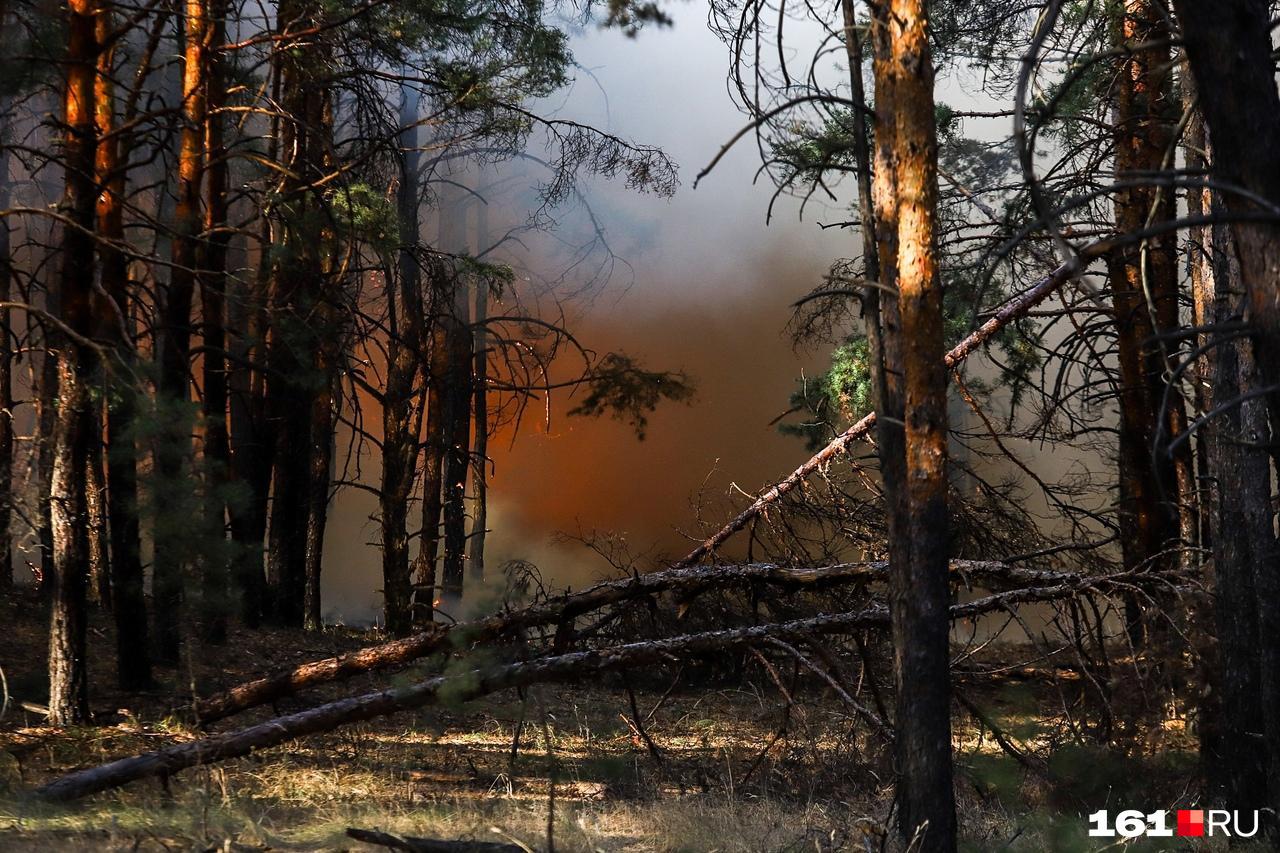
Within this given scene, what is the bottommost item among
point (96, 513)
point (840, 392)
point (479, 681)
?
point (479, 681)

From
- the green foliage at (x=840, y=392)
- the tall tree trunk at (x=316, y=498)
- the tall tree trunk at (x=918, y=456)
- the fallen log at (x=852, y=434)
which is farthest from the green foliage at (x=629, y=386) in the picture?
the tall tree trunk at (x=918, y=456)

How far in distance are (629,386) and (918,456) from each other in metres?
12.2

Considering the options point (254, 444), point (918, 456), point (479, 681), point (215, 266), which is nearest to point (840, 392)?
point (254, 444)

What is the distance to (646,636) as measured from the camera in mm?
9102

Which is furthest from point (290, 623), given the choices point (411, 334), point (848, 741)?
point (848, 741)

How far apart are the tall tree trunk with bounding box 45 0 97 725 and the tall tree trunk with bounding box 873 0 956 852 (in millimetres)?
6118

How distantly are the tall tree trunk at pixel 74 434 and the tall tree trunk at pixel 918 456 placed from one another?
20.1 ft

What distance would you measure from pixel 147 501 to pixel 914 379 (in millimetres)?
5274

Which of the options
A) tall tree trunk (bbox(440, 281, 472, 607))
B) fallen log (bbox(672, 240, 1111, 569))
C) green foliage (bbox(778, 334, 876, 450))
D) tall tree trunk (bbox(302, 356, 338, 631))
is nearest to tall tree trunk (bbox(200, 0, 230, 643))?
tall tree trunk (bbox(302, 356, 338, 631))

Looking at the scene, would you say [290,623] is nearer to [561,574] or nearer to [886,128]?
[561,574]

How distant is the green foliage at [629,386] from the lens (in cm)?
1689

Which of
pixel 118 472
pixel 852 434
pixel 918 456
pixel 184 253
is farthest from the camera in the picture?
pixel 184 253

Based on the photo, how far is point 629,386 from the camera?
1716 centimetres

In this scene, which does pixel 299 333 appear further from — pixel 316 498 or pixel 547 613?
pixel 316 498
